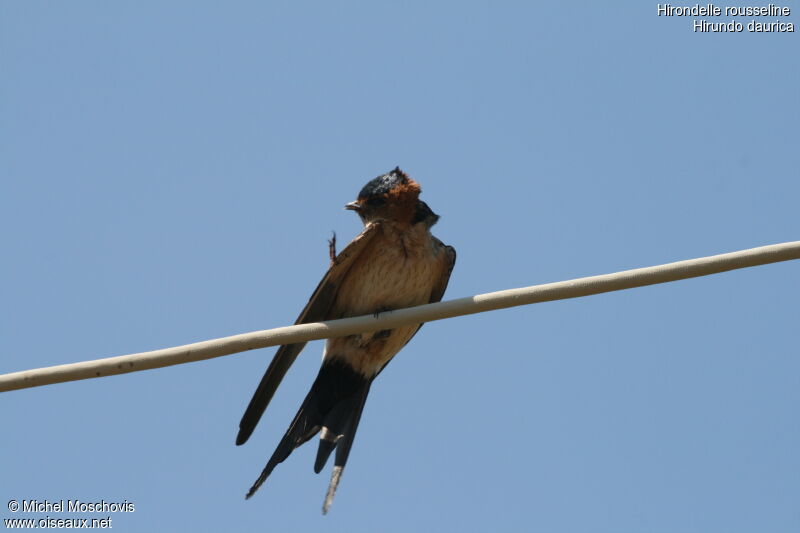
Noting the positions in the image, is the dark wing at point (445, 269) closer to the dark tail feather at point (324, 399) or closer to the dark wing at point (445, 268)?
the dark wing at point (445, 268)

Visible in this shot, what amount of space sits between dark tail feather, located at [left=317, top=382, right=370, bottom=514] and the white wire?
1.84 metres

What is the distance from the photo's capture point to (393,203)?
6.65m

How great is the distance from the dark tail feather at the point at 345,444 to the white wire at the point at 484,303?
1841 mm

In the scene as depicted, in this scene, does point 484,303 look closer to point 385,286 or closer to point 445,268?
point 385,286

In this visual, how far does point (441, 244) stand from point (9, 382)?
2993 millimetres

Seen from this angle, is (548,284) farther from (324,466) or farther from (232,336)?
(324,466)

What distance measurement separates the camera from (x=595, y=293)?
4.44 meters

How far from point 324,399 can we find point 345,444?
31cm

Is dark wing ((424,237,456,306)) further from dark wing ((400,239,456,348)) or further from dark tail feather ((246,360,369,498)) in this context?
dark tail feather ((246,360,369,498))

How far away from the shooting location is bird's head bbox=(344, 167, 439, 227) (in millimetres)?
6648

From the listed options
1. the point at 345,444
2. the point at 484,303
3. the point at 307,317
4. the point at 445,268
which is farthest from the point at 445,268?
the point at 484,303

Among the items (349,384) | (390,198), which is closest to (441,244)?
(390,198)

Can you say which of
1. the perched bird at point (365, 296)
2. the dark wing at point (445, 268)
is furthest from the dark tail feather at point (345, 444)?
the dark wing at point (445, 268)

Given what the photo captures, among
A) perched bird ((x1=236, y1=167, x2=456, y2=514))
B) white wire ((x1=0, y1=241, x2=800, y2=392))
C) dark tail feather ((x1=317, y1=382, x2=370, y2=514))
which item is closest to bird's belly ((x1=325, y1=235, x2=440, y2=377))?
perched bird ((x1=236, y1=167, x2=456, y2=514))
